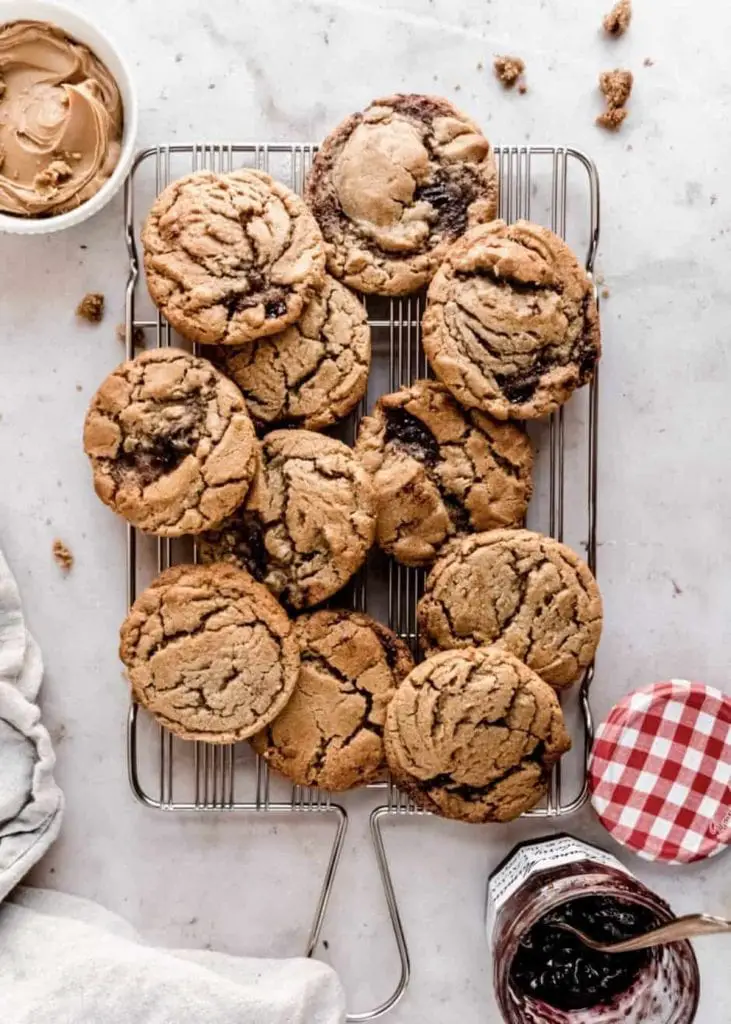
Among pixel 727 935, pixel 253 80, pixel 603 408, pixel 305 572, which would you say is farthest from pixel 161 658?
pixel 727 935

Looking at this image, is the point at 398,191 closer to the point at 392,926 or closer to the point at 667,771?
the point at 667,771

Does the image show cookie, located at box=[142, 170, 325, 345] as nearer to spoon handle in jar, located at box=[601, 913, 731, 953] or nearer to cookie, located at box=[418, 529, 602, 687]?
cookie, located at box=[418, 529, 602, 687]

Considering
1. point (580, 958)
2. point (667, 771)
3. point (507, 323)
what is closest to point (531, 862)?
point (580, 958)

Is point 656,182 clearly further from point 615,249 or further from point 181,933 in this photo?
point 181,933

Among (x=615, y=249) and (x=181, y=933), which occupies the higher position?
(x=615, y=249)

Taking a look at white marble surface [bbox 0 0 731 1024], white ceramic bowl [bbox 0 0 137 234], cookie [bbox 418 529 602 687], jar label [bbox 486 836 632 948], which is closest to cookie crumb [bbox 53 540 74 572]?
white marble surface [bbox 0 0 731 1024]

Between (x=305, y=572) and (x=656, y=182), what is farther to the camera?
(x=656, y=182)
